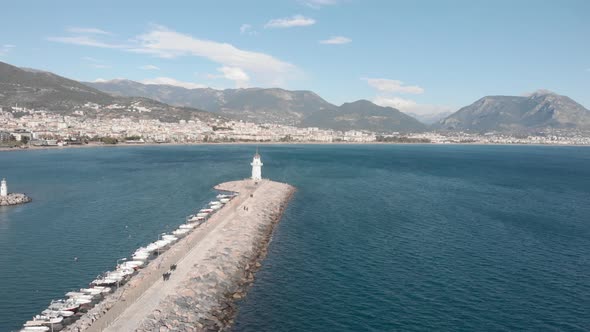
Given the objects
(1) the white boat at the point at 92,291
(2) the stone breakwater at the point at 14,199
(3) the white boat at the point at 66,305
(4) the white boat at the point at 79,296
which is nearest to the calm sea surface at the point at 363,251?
(3) the white boat at the point at 66,305

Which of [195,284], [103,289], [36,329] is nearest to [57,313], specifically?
[36,329]

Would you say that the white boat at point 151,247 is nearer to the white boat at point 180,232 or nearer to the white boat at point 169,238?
the white boat at point 169,238

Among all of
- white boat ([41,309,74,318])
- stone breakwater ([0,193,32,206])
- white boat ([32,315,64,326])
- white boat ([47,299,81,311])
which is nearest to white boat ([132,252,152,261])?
white boat ([47,299,81,311])

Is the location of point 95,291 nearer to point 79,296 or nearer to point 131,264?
point 79,296

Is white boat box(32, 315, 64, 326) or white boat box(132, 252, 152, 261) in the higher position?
white boat box(132, 252, 152, 261)

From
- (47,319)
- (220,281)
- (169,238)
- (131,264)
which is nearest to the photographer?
(47,319)

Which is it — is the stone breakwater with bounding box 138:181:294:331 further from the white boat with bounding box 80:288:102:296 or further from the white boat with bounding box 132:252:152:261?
the white boat with bounding box 80:288:102:296
